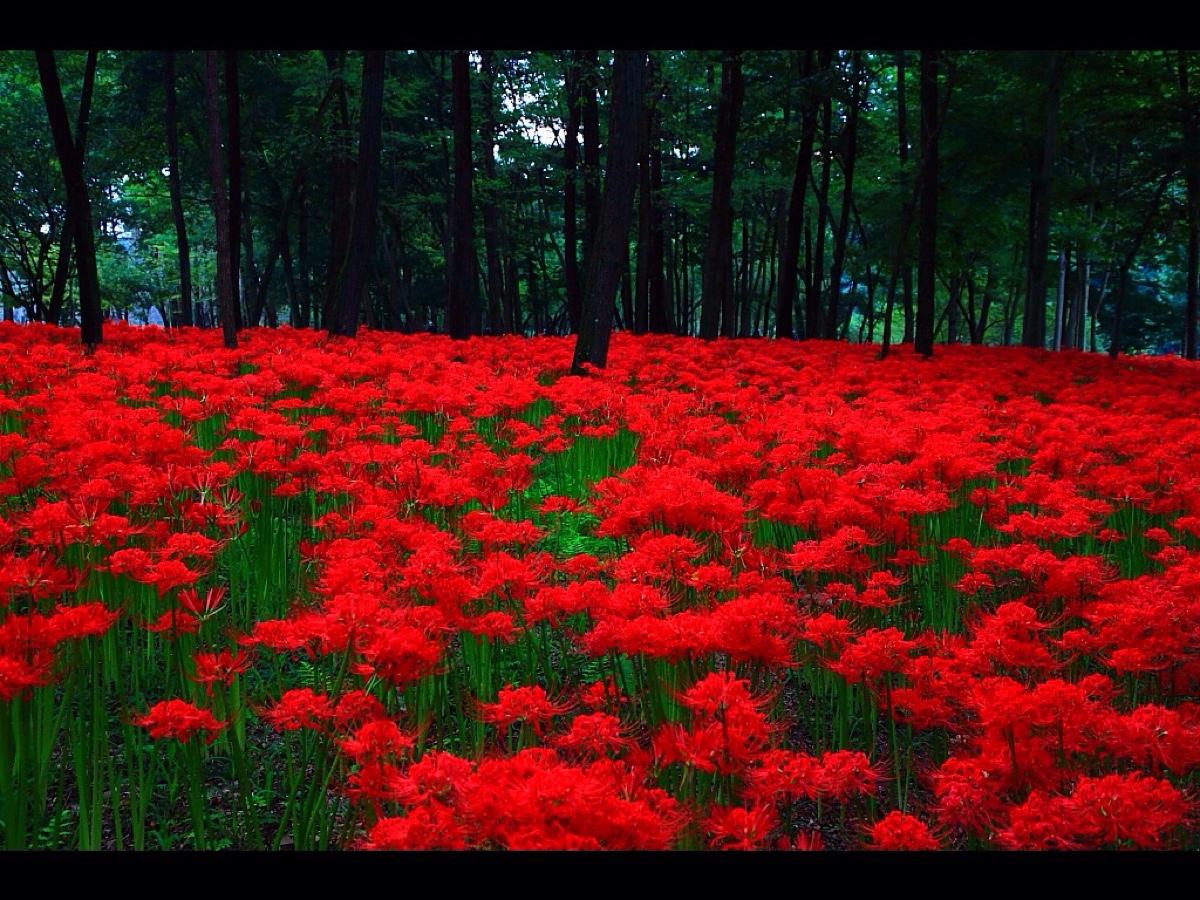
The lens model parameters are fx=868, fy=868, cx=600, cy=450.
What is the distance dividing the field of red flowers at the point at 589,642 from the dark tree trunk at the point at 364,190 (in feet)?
23.8

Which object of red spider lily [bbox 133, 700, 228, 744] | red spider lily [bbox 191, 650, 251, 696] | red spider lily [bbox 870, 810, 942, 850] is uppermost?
red spider lily [bbox 191, 650, 251, 696]

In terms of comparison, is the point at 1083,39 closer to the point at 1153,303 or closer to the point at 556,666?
the point at 556,666

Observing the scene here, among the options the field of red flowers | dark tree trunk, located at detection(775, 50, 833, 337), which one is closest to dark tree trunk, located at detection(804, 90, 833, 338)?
dark tree trunk, located at detection(775, 50, 833, 337)

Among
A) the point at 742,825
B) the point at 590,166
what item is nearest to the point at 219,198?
the point at 590,166

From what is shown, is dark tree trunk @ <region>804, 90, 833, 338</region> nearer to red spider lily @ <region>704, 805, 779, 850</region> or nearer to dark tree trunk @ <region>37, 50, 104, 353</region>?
dark tree trunk @ <region>37, 50, 104, 353</region>

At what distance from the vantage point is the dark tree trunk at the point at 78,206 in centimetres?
1050

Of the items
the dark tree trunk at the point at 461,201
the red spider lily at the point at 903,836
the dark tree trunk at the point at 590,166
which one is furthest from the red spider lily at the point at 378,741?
the dark tree trunk at the point at 590,166

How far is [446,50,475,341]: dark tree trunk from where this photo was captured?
49.4 ft

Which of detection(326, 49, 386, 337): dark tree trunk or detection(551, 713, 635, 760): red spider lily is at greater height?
detection(326, 49, 386, 337): dark tree trunk

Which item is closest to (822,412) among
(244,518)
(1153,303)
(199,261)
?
(244,518)

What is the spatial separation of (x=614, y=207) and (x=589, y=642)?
28.3 ft

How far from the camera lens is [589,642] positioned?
2.50 metres

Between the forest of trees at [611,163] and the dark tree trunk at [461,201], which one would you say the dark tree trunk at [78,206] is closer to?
the forest of trees at [611,163]

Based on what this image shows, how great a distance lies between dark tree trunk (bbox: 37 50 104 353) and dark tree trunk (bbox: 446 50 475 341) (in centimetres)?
561
